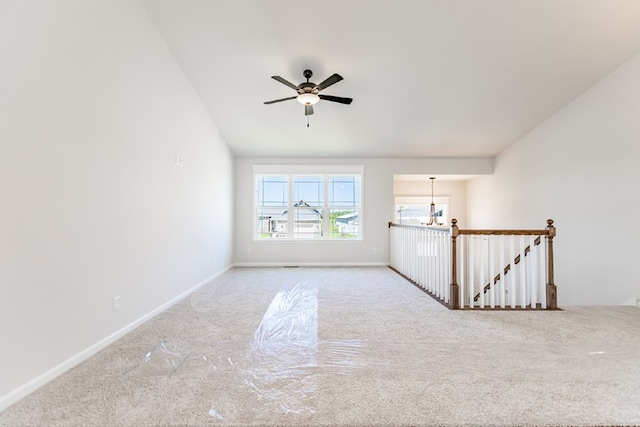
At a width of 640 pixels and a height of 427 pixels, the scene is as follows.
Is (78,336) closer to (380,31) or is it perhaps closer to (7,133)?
(7,133)

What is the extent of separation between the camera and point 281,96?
4.38m

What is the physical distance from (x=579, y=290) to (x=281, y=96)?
16.5 ft

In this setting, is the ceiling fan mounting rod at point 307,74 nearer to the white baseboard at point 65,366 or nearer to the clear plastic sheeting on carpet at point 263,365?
the clear plastic sheeting on carpet at point 263,365

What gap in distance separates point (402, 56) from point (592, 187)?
3.13 metres

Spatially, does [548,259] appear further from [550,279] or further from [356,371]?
[356,371]

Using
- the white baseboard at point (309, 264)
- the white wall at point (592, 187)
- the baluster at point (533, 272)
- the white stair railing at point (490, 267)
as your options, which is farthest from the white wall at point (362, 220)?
the baluster at point (533, 272)

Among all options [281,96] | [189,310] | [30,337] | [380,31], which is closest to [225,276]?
[189,310]

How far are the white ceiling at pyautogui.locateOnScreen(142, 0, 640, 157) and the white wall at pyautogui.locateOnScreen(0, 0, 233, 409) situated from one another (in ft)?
2.42

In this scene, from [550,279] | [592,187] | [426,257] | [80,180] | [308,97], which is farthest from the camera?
[426,257]

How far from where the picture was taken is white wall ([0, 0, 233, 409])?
5.51 feet

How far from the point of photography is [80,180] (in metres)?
2.15

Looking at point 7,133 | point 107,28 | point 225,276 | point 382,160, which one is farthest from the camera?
point 382,160

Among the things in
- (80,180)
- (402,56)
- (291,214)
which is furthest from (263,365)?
(291,214)

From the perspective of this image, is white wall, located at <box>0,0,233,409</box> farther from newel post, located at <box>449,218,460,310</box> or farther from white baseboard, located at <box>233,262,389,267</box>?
newel post, located at <box>449,218,460,310</box>
